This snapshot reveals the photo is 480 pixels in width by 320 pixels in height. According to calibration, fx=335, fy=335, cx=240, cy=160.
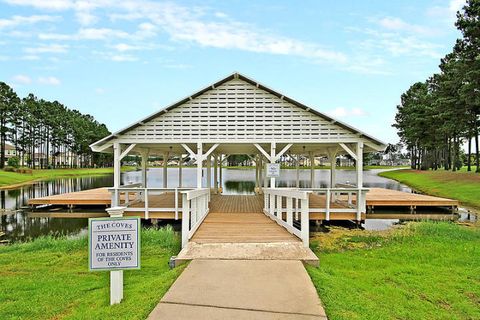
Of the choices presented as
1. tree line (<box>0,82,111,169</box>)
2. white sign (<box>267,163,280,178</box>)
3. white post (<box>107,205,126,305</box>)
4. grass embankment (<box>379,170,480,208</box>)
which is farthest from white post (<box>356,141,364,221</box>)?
tree line (<box>0,82,111,169</box>)

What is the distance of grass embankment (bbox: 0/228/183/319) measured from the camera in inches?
160

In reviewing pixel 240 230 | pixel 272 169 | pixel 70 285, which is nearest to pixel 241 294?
pixel 70 285

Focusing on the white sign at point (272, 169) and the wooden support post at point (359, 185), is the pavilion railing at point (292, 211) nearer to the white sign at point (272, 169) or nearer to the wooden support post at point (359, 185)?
the white sign at point (272, 169)

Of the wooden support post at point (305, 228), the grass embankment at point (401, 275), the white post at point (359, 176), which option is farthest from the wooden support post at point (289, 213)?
the white post at point (359, 176)

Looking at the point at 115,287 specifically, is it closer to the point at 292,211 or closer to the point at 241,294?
the point at 241,294

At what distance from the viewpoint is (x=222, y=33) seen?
16.3 m

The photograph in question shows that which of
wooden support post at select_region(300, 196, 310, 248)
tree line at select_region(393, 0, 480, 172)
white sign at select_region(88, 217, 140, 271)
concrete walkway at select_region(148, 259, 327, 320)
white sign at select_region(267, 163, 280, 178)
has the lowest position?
concrete walkway at select_region(148, 259, 327, 320)

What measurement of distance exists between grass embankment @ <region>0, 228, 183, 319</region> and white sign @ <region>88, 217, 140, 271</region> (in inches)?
19.3

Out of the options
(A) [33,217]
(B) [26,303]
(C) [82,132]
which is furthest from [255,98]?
(C) [82,132]

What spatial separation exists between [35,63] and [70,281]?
24267 mm

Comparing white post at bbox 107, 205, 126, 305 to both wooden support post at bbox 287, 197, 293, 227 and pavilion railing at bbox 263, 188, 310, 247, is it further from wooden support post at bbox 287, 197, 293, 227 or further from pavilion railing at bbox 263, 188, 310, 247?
wooden support post at bbox 287, 197, 293, 227

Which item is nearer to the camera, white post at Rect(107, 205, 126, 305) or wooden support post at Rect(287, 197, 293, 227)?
white post at Rect(107, 205, 126, 305)

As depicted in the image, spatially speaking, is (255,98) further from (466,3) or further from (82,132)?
(82,132)

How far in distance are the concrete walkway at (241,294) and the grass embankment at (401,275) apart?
0.27 meters
